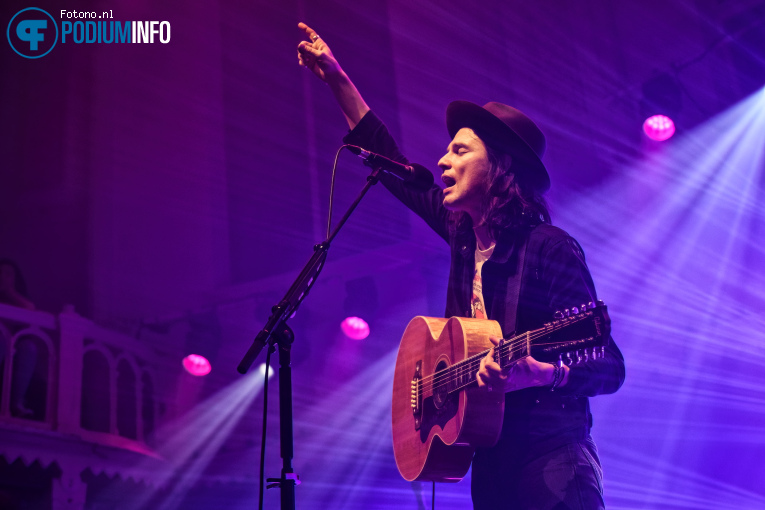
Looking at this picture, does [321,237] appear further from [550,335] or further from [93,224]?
[550,335]

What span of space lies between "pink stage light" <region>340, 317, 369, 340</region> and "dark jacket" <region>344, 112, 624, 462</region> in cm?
469

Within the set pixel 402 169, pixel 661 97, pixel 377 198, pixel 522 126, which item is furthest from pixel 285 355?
pixel 377 198

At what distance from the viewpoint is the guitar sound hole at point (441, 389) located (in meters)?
2.45

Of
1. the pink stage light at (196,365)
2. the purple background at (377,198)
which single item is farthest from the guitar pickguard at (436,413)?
the pink stage light at (196,365)

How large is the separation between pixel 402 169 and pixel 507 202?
0.43 meters

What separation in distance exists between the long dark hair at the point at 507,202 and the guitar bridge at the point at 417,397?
64cm

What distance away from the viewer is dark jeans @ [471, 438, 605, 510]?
2.06 m

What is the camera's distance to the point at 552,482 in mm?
2090

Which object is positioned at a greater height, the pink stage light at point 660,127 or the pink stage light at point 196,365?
the pink stage light at point 660,127

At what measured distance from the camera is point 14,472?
23.8 feet

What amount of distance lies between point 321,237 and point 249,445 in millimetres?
2739

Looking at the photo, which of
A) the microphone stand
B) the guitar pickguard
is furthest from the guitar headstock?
the microphone stand

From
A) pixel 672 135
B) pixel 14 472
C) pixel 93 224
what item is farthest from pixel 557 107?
pixel 14 472

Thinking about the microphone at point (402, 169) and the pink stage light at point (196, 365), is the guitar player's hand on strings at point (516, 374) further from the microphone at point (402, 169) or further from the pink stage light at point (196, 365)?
the pink stage light at point (196, 365)
